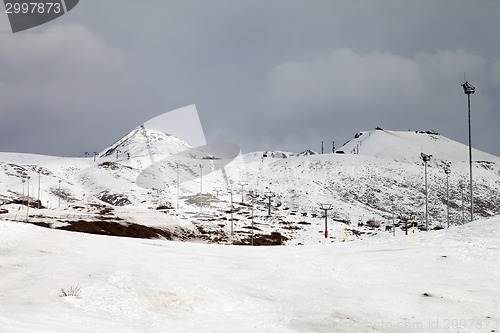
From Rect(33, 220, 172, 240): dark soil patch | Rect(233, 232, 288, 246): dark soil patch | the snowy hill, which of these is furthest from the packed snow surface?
Rect(233, 232, 288, 246): dark soil patch

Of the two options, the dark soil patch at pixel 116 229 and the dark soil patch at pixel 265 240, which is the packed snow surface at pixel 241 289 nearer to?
the dark soil patch at pixel 116 229

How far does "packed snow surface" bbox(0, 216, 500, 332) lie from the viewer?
977cm

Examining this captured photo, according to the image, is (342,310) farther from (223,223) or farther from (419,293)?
(223,223)

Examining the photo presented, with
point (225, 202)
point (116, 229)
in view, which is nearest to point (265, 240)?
point (116, 229)

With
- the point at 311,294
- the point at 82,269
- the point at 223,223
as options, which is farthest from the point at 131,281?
the point at 223,223

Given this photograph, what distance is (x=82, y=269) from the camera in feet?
44.8

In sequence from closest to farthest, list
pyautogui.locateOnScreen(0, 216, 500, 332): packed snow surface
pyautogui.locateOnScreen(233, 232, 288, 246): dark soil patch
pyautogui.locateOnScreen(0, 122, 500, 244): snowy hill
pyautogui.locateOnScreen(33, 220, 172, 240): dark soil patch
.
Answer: pyautogui.locateOnScreen(0, 216, 500, 332): packed snow surface → pyautogui.locateOnScreen(33, 220, 172, 240): dark soil patch → pyautogui.locateOnScreen(233, 232, 288, 246): dark soil patch → pyautogui.locateOnScreen(0, 122, 500, 244): snowy hill

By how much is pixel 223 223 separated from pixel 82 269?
3029 inches

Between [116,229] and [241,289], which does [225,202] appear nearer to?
[116,229]

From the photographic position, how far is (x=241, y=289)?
12773 mm

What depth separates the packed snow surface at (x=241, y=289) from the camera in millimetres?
9773

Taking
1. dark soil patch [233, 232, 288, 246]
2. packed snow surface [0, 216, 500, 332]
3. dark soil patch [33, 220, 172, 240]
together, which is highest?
packed snow surface [0, 216, 500, 332]

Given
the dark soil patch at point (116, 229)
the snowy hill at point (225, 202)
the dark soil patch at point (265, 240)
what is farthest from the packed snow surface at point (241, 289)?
the dark soil patch at point (265, 240)

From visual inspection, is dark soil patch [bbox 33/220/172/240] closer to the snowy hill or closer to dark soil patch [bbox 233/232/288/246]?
the snowy hill
